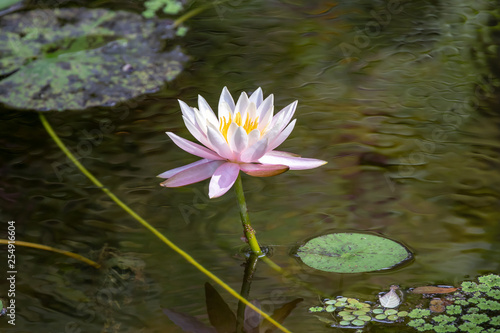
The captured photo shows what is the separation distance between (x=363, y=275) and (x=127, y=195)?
3.14 feet

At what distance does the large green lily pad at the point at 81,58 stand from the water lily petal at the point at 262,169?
1434 mm

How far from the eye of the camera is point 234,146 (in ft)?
4.91

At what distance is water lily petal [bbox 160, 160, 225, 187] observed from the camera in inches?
60.8

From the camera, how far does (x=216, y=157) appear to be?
1.57 m

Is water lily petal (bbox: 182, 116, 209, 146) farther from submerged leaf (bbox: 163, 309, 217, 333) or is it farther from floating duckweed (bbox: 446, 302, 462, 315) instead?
floating duckweed (bbox: 446, 302, 462, 315)

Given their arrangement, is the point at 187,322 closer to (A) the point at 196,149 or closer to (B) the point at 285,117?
(A) the point at 196,149

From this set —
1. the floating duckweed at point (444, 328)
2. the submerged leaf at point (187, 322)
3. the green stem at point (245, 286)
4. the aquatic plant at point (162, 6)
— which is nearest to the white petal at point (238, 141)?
the green stem at point (245, 286)

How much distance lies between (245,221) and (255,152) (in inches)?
9.5

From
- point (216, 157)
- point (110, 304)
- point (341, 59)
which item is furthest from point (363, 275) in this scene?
point (341, 59)

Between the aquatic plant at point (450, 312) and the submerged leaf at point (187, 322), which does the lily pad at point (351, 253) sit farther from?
the submerged leaf at point (187, 322)

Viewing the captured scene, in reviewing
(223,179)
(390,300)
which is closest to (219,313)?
(223,179)

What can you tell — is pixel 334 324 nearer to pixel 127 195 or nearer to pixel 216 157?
pixel 216 157

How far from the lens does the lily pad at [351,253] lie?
1612 millimetres

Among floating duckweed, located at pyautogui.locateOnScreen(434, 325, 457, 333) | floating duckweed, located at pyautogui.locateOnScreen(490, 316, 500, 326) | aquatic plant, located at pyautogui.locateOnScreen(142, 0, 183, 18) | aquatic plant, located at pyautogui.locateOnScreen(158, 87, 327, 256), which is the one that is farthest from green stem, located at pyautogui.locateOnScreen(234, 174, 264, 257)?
aquatic plant, located at pyautogui.locateOnScreen(142, 0, 183, 18)
